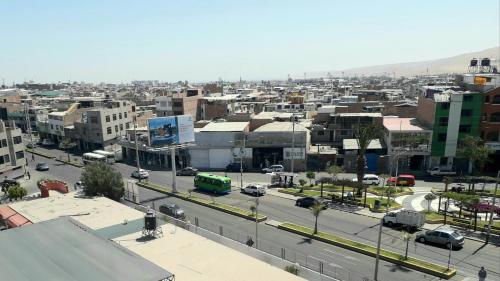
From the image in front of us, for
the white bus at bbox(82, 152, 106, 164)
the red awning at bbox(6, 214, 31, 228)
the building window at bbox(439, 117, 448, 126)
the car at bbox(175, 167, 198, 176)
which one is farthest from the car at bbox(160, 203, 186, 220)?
the building window at bbox(439, 117, 448, 126)

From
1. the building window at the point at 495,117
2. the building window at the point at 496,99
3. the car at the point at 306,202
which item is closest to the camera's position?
the car at the point at 306,202

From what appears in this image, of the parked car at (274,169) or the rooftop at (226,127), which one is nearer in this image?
the parked car at (274,169)

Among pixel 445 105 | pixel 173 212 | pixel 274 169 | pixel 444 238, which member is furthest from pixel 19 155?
pixel 445 105

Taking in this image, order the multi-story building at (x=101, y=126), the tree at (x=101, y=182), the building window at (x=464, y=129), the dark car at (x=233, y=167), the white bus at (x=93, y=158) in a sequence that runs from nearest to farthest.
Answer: the tree at (x=101, y=182) < the building window at (x=464, y=129) < the dark car at (x=233, y=167) < the white bus at (x=93, y=158) < the multi-story building at (x=101, y=126)

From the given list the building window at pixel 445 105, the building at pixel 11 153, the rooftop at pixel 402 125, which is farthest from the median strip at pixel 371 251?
the building at pixel 11 153

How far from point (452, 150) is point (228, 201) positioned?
43.6 metres

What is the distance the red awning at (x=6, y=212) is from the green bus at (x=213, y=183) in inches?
1115

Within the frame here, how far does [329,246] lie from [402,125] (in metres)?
43.9

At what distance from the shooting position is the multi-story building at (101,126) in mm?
97312

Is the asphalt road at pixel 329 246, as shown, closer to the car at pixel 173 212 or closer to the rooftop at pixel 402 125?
the car at pixel 173 212

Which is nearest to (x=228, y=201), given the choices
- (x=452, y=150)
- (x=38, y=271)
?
(x=38, y=271)

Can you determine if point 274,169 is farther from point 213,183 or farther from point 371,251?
point 371,251

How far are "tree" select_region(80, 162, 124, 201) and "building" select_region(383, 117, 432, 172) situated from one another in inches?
1882

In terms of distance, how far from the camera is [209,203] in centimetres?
5347
